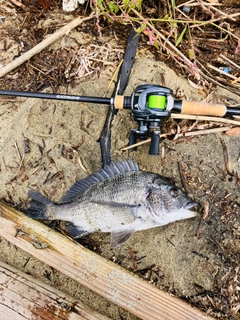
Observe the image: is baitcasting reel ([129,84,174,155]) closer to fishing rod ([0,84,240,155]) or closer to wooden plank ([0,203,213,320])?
fishing rod ([0,84,240,155])

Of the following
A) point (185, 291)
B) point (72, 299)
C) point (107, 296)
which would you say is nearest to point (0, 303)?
point (72, 299)

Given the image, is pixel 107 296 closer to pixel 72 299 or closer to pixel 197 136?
pixel 72 299

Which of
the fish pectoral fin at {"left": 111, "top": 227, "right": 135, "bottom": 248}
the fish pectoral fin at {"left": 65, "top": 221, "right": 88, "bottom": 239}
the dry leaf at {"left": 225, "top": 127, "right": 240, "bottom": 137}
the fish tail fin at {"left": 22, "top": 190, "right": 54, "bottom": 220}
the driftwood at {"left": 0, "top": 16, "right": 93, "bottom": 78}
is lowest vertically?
the fish pectoral fin at {"left": 65, "top": 221, "right": 88, "bottom": 239}

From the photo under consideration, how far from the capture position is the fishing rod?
3432mm

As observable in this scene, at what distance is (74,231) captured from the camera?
390cm

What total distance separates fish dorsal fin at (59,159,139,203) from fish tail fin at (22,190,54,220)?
198 mm

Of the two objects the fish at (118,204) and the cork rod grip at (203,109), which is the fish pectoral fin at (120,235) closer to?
the fish at (118,204)

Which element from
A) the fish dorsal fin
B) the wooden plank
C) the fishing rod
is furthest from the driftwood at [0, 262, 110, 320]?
the fishing rod

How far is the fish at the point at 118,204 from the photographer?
3617mm

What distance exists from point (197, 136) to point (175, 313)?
1843 millimetres

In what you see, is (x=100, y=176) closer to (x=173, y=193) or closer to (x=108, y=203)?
(x=108, y=203)

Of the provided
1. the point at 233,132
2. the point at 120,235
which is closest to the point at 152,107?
the point at 233,132

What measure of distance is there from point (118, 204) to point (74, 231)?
62 centimetres

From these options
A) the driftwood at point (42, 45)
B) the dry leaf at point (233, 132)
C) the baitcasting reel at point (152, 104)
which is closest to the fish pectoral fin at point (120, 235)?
the baitcasting reel at point (152, 104)
